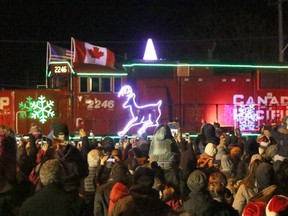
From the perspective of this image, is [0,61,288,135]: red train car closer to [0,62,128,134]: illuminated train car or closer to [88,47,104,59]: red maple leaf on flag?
[0,62,128,134]: illuminated train car

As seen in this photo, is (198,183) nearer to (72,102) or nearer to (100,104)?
(72,102)

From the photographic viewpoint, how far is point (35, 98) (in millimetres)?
20391

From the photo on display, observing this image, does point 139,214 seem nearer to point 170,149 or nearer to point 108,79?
point 170,149

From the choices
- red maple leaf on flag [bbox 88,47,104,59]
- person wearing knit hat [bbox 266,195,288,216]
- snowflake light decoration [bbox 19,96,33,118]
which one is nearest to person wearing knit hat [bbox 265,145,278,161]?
person wearing knit hat [bbox 266,195,288,216]

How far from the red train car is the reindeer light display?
0.04m

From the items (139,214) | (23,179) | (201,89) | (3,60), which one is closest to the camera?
(139,214)

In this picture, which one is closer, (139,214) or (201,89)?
(139,214)

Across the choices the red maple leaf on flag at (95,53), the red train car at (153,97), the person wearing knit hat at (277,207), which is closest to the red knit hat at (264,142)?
the person wearing knit hat at (277,207)

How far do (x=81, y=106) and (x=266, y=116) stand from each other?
23.3 feet

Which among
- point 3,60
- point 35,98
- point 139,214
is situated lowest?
point 139,214

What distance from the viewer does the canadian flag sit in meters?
20.6

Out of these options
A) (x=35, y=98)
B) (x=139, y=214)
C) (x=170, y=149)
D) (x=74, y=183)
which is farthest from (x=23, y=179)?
(x=35, y=98)

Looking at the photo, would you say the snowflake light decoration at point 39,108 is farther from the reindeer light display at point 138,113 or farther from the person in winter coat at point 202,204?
the person in winter coat at point 202,204

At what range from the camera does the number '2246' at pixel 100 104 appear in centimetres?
2080
